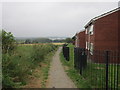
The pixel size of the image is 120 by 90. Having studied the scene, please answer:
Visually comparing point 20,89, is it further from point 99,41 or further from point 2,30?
point 99,41

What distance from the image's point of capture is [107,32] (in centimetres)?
1647

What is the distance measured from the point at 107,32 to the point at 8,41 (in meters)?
10.8

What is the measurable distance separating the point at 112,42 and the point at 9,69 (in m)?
12.2

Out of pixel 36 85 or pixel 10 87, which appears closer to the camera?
pixel 10 87

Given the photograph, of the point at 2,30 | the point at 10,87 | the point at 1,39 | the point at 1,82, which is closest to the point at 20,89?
the point at 10,87

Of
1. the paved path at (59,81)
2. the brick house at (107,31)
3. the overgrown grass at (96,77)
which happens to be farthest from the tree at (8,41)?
the brick house at (107,31)

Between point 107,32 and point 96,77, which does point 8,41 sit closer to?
point 96,77

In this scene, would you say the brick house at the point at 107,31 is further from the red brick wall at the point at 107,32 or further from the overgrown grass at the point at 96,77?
the overgrown grass at the point at 96,77

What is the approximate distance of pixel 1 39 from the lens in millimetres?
7520

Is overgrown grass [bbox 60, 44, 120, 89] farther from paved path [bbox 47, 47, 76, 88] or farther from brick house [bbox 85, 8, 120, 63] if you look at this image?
brick house [bbox 85, 8, 120, 63]

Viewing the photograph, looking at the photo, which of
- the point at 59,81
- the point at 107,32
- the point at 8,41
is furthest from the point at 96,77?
the point at 107,32

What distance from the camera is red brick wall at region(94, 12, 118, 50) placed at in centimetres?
1631

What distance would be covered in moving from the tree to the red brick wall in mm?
10081

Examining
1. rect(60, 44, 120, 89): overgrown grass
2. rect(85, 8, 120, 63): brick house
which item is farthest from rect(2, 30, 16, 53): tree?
rect(85, 8, 120, 63): brick house
